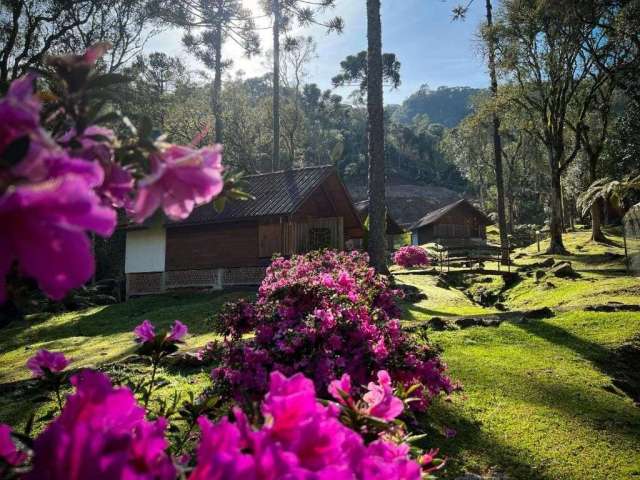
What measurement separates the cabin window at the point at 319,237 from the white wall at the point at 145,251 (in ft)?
20.6

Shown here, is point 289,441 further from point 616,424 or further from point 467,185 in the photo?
point 467,185

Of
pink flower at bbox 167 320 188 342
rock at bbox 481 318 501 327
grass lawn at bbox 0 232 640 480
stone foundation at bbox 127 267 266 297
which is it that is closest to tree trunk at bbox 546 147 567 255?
grass lawn at bbox 0 232 640 480

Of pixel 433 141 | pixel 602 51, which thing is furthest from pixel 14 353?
pixel 433 141

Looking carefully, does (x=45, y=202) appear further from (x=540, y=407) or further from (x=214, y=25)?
(x=214, y=25)

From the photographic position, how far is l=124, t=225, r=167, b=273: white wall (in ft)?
65.4

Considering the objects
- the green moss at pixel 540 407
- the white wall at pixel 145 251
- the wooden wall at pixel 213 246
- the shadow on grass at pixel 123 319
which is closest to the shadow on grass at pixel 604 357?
the green moss at pixel 540 407

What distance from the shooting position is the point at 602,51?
2267cm

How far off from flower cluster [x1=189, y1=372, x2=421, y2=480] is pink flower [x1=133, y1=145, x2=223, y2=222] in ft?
1.33

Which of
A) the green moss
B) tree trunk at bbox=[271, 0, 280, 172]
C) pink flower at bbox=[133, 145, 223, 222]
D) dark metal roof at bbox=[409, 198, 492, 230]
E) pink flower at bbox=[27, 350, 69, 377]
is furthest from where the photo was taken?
dark metal roof at bbox=[409, 198, 492, 230]

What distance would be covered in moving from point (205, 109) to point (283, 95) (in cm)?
1596

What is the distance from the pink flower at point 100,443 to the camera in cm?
66

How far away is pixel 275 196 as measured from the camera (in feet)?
60.8

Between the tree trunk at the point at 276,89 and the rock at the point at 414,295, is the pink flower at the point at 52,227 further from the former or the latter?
the tree trunk at the point at 276,89

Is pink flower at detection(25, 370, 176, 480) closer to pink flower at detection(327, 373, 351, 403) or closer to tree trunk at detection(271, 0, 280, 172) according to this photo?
pink flower at detection(327, 373, 351, 403)
